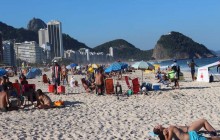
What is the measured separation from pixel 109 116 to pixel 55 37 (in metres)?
156

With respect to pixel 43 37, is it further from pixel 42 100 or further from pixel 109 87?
pixel 42 100

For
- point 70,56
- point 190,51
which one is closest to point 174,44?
point 190,51

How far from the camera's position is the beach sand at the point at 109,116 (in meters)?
7.95

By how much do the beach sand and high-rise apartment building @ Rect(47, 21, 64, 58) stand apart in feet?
475

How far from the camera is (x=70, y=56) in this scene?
146375mm

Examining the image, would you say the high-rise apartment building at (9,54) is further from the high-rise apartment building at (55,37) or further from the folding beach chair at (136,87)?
the folding beach chair at (136,87)

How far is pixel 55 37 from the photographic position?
538 ft

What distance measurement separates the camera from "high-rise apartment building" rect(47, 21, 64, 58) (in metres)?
159

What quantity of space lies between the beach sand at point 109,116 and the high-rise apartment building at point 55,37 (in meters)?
145

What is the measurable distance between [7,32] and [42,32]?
26.7 meters

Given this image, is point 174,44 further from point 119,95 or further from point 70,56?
point 119,95

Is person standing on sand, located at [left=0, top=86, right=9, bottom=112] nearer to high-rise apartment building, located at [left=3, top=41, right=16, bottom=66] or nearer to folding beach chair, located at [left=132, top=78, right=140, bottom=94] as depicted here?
folding beach chair, located at [left=132, top=78, right=140, bottom=94]

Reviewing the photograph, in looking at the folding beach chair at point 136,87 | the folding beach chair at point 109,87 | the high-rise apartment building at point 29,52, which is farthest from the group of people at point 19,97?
the high-rise apartment building at point 29,52

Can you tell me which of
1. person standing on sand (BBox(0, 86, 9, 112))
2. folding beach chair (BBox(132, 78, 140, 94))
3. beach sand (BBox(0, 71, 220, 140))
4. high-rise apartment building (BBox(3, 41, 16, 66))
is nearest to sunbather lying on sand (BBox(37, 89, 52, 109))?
beach sand (BBox(0, 71, 220, 140))
